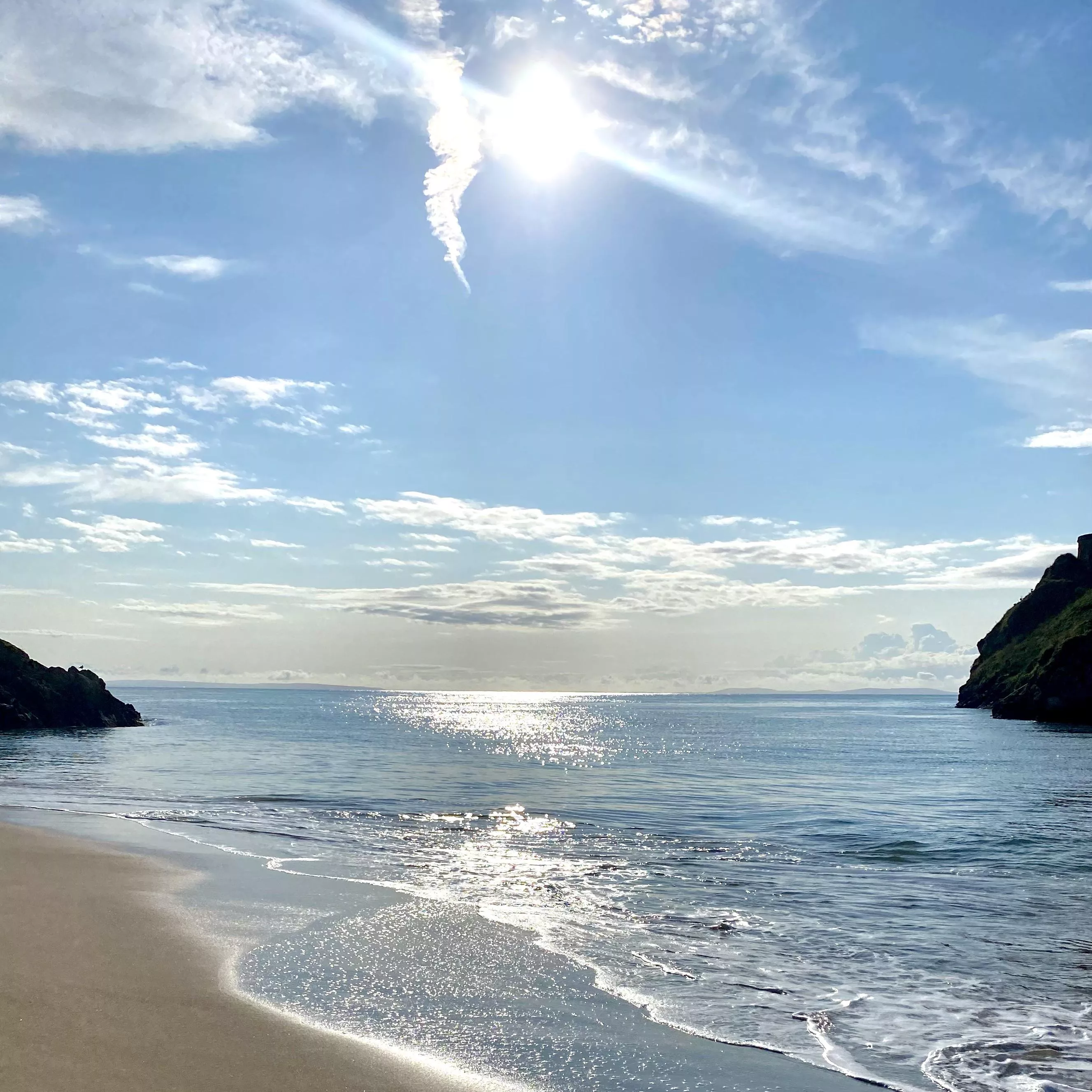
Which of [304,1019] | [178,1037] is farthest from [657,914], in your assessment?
[178,1037]

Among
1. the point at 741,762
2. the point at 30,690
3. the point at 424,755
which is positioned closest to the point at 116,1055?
the point at 741,762

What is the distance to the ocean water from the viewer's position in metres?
9.07

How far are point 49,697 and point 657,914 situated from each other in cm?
8526

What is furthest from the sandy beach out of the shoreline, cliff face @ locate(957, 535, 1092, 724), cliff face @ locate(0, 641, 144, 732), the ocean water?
cliff face @ locate(957, 535, 1092, 724)

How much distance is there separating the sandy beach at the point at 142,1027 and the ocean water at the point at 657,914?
643mm

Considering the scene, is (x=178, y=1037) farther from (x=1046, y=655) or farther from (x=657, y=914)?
(x=1046, y=655)

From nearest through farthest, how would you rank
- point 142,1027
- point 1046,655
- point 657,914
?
point 142,1027 < point 657,914 < point 1046,655

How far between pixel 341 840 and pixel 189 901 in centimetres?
887

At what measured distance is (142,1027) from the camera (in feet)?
27.3

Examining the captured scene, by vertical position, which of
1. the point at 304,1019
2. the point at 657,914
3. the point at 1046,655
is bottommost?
the point at 657,914

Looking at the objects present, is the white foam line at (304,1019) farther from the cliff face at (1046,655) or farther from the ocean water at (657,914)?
the cliff face at (1046,655)

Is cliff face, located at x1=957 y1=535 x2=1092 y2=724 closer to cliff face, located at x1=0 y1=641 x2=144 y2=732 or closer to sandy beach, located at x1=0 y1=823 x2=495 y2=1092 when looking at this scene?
cliff face, located at x1=0 y1=641 x2=144 y2=732

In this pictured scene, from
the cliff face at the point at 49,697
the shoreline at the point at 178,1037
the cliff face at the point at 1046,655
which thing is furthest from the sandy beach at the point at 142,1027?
the cliff face at the point at 1046,655

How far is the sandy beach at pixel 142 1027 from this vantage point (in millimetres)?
7160
